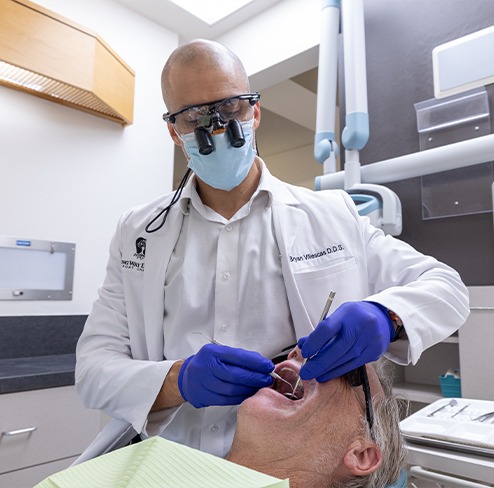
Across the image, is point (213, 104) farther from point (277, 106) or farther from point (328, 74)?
point (277, 106)

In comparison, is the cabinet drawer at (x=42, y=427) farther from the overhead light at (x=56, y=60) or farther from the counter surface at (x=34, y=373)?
the overhead light at (x=56, y=60)

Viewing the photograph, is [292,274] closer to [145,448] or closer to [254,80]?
[145,448]

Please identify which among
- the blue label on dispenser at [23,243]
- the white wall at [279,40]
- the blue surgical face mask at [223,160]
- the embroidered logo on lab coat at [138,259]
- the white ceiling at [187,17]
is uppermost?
the white ceiling at [187,17]

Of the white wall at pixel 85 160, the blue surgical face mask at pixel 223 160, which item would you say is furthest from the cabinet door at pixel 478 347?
the white wall at pixel 85 160

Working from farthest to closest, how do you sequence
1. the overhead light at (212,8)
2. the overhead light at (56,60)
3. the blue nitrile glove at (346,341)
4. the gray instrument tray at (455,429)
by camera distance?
the overhead light at (212,8), the overhead light at (56,60), the gray instrument tray at (455,429), the blue nitrile glove at (346,341)

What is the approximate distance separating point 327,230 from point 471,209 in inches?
38.4

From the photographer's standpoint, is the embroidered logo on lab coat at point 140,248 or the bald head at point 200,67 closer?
the bald head at point 200,67

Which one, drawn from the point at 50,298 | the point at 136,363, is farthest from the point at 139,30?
the point at 136,363

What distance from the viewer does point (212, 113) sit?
3.59 feet

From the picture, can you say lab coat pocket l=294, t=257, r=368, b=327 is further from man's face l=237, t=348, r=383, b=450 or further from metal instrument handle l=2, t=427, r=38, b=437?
metal instrument handle l=2, t=427, r=38, b=437

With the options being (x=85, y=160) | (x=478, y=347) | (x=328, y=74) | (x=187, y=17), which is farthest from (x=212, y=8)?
(x=478, y=347)

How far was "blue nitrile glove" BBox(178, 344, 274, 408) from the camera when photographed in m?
0.88

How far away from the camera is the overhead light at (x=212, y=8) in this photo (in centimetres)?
258

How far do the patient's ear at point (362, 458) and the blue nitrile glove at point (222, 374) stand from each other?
22 centimetres
